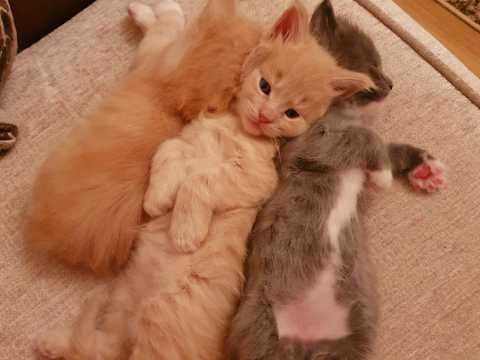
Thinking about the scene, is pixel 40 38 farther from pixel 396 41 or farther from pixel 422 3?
pixel 422 3

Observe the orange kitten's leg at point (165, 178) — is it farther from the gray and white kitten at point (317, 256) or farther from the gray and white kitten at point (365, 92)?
the gray and white kitten at point (365, 92)

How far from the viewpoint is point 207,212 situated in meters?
0.92

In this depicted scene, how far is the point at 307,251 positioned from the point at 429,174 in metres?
0.37

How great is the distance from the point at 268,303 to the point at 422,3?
1.38 m

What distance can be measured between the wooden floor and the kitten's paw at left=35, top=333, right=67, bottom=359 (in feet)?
4.97

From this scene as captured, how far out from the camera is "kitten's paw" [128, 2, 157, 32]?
119 cm

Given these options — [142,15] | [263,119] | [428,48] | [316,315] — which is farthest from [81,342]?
[428,48]

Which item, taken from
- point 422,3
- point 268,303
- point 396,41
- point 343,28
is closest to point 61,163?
point 268,303

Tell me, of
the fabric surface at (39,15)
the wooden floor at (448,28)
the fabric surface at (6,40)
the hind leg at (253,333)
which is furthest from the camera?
the wooden floor at (448,28)

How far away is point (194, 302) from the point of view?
87cm

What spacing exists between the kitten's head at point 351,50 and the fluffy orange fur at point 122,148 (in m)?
0.15

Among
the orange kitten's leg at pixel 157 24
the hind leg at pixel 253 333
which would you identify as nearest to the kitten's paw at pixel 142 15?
the orange kitten's leg at pixel 157 24

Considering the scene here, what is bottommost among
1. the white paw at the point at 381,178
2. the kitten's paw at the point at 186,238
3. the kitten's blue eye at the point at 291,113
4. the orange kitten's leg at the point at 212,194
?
the kitten's paw at the point at 186,238

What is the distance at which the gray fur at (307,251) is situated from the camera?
0.85 meters
